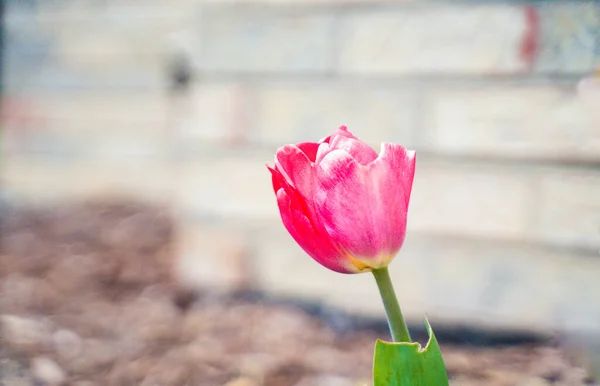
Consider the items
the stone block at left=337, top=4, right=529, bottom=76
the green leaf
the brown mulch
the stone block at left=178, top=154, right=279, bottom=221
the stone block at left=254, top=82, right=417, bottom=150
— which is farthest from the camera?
the stone block at left=178, top=154, right=279, bottom=221

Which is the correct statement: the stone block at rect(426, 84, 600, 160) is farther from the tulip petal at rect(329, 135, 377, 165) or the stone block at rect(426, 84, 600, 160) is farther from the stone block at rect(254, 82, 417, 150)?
the tulip petal at rect(329, 135, 377, 165)

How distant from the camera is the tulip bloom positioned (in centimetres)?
45

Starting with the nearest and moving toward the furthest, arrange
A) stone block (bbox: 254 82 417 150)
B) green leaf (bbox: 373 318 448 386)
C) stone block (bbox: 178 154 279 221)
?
green leaf (bbox: 373 318 448 386)
stone block (bbox: 254 82 417 150)
stone block (bbox: 178 154 279 221)

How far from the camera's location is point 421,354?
444 millimetres

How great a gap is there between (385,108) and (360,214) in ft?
2.77

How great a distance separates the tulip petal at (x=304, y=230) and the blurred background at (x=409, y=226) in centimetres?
61

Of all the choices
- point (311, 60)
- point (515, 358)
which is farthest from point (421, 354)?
point (311, 60)

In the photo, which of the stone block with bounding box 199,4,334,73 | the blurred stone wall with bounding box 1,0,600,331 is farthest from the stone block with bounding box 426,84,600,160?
the stone block with bounding box 199,4,334,73

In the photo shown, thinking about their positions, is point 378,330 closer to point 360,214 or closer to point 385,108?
point 385,108

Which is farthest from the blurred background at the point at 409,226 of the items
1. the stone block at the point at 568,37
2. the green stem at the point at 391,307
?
the green stem at the point at 391,307

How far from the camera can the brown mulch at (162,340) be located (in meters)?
1.04

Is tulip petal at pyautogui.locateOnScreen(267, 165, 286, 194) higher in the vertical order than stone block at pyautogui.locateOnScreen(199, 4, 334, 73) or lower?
lower

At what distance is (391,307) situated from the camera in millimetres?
473

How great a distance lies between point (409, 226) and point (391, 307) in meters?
0.81
